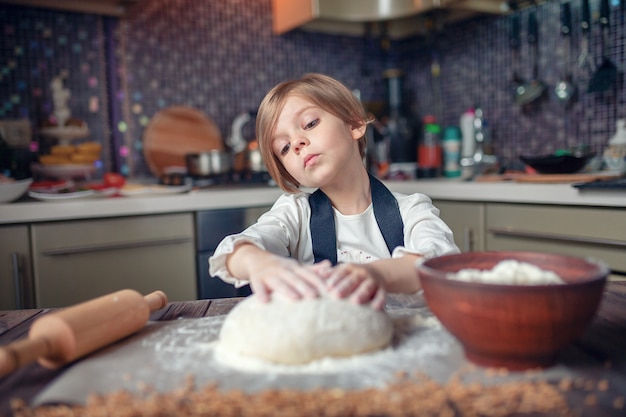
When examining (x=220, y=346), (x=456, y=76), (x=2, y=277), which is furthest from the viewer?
(x=456, y=76)

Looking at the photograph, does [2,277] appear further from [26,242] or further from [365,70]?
[365,70]

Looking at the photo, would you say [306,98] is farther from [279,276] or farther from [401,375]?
[401,375]

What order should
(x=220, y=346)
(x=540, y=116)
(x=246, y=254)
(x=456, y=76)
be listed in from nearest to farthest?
(x=220, y=346)
(x=246, y=254)
(x=540, y=116)
(x=456, y=76)

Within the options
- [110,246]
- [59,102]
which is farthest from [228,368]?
[59,102]

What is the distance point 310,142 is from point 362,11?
166cm

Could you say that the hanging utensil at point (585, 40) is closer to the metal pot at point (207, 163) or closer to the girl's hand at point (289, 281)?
the metal pot at point (207, 163)

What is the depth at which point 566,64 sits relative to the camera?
214 centimetres

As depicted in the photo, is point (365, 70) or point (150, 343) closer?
point (150, 343)

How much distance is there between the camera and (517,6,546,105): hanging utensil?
7.23 ft

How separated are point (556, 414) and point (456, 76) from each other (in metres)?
2.36

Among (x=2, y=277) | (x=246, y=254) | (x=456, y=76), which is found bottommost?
(x=2, y=277)

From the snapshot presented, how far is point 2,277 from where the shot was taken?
63.4 inches

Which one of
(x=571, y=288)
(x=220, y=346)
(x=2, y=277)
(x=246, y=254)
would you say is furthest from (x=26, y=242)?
(x=571, y=288)

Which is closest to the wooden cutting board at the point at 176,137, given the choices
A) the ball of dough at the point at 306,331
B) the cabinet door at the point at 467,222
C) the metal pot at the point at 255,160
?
the metal pot at the point at 255,160
